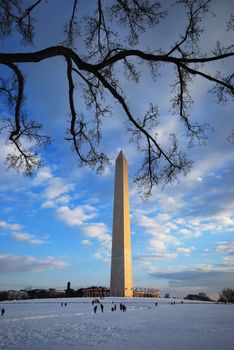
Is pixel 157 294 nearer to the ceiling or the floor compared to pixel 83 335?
nearer to the ceiling

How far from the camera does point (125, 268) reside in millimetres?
45781

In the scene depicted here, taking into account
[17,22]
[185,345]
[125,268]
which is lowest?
[185,345]

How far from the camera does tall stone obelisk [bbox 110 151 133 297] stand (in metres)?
45.9

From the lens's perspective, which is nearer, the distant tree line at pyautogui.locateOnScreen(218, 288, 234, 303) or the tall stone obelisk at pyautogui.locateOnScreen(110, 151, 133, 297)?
the tall stone obelisk at pyautogui.locateOnScreen(110, 151, 133, 297)

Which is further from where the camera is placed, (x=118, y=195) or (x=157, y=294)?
(x=157, y=294)

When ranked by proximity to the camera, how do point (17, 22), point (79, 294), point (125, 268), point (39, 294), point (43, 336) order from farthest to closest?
point (39, 294)
point (79, 294)
point (125, 268)
point (43, 336)
point (17, 22)

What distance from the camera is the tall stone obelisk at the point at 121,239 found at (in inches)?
1806

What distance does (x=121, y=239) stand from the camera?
46.6m

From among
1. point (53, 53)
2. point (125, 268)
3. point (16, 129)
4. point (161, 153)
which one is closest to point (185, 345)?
point (161, 153)

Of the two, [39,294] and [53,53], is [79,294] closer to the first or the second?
[39,294]

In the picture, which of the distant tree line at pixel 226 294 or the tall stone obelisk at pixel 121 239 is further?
the distant tree line at pixel 226 294

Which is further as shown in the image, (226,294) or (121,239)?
(226,294)

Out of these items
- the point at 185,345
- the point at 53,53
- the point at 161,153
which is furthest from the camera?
the point at 185,345

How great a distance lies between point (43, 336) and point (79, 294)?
5908 cm
